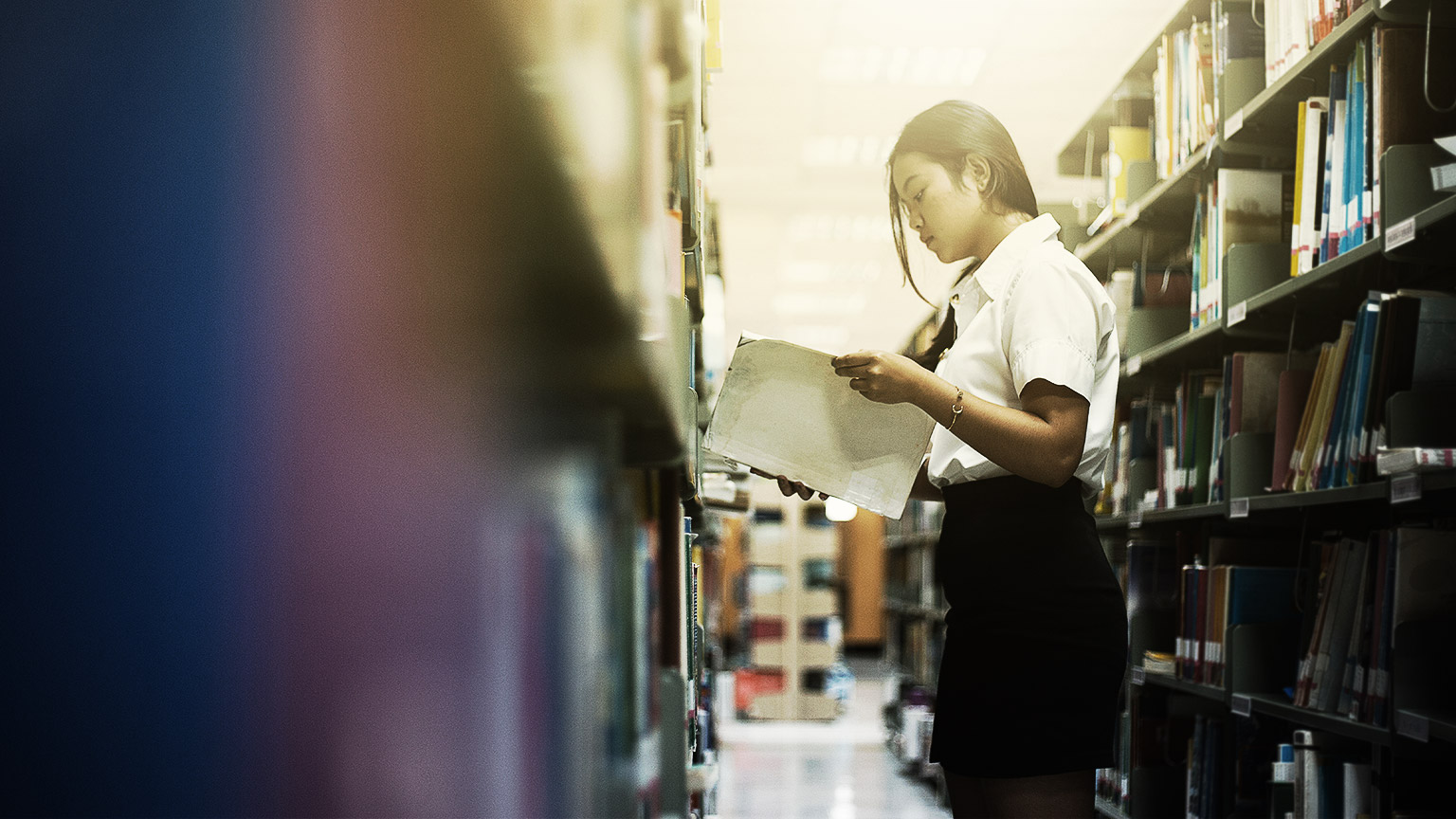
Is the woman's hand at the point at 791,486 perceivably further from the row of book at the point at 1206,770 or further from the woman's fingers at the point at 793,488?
the row of book at the point at 1206,770

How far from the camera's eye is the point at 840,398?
1.42 meters

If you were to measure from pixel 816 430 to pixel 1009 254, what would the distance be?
1.06 feet

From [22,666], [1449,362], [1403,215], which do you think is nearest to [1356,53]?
[1403,215]

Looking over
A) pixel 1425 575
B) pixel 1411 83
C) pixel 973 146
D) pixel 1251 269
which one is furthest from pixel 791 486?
pixel 1251 269

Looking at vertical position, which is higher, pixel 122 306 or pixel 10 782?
pixel 122 306

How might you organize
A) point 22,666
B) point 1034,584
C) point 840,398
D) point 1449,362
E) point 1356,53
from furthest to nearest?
point 1356,53
point 1449,362
point 840,398
point 1034,584
point 22,666

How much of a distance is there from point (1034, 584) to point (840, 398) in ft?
1.10

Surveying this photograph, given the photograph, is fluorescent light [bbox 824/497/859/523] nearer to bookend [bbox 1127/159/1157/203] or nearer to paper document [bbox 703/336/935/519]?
paper document [bbox 703/336/935/519]

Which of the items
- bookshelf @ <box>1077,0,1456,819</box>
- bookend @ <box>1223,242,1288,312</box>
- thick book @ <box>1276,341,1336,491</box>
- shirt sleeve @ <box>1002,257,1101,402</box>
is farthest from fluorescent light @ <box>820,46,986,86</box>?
shirt sleeve @ <box>1002,257,1101,402</box>

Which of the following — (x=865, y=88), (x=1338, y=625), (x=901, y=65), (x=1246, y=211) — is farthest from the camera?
(x=865, y=88)

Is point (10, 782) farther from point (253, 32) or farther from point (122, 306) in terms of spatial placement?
point (253, 32)

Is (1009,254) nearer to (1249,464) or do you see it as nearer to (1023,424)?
(1023,424)

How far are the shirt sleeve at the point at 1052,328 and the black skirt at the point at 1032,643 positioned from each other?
5.5 inches

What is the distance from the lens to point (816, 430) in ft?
4.69
